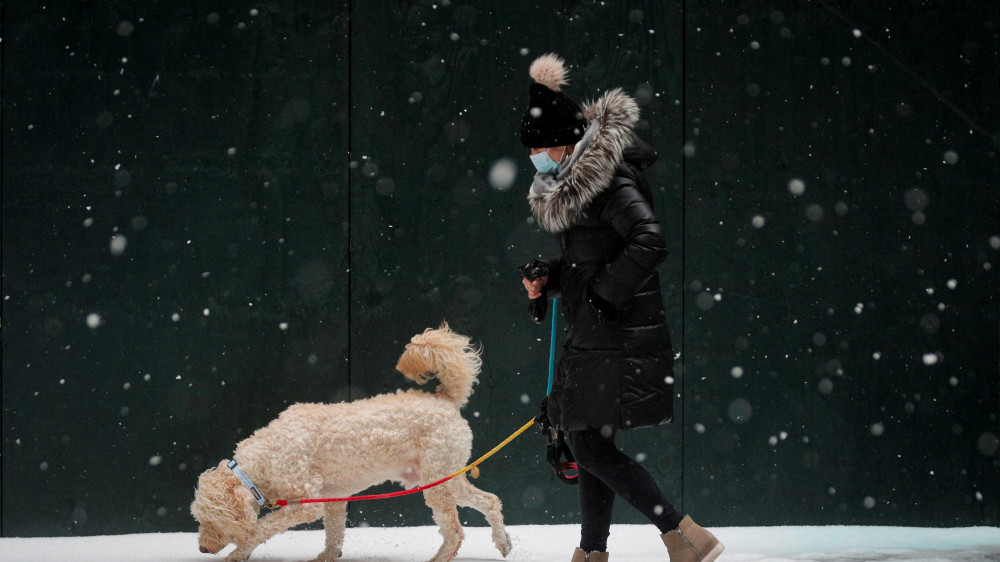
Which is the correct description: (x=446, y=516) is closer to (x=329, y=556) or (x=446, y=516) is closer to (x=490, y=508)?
(x=490, y=508)

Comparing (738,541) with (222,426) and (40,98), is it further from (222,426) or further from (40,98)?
(40,98)

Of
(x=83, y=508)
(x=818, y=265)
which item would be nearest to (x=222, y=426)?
(x=83, y=508)

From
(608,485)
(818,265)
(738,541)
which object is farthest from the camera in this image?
(818,265)

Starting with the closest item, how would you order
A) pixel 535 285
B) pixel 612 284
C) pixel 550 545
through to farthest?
pixel 612 284
pixel 535 285
pixel 550 545

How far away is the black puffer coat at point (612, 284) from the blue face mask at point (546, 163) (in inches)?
4.3

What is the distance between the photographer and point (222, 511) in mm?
3734

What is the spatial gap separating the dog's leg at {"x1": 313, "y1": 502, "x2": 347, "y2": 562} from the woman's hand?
1.46 meters

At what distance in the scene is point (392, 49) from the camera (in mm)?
4855

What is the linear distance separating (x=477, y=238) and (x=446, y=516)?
155cm

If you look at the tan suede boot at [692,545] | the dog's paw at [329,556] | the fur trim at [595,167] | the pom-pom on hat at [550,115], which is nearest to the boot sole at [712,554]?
the tan suede boot at [692,545]

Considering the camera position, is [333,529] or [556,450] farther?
[333,529]

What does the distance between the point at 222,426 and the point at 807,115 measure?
3.67 m

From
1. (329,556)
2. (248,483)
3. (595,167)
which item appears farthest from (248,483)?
(595,167)

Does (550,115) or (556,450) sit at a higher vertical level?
(550,115)
